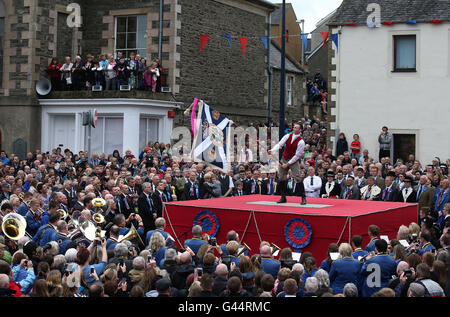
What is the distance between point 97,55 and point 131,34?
1814 mm

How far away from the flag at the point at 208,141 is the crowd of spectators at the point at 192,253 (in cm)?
126

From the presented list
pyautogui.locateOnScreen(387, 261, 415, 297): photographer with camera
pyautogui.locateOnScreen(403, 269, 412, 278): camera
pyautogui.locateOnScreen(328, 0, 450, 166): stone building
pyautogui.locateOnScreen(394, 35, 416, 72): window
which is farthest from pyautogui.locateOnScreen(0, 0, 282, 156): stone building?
pyautogui.locateOnScreen(403, 269, 412, 278): camera

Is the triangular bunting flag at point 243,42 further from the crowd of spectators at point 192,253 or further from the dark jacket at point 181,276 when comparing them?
the dark jacket at point 181,276

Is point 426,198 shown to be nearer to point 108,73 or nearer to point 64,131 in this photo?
point 108,73

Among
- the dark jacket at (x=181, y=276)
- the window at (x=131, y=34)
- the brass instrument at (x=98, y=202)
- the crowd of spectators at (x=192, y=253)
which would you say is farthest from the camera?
the window at (x=131, y=34)

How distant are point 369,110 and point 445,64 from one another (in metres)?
3.22

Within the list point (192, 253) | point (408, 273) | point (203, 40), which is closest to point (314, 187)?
point (192, 253)

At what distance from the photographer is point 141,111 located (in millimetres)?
26500

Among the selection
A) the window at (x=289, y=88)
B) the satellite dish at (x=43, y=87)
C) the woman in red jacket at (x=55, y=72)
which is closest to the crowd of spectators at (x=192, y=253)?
the satellite dish at (x=43, y=87)

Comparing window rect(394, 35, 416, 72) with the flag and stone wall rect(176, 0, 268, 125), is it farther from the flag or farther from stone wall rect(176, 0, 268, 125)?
stone wall rect(176, 0, 268, 125)

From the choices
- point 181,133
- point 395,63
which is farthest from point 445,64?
point 181,133

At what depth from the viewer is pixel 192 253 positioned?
34.2ft

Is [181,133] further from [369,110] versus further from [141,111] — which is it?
[369,110]

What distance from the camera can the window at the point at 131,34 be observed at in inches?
1130
